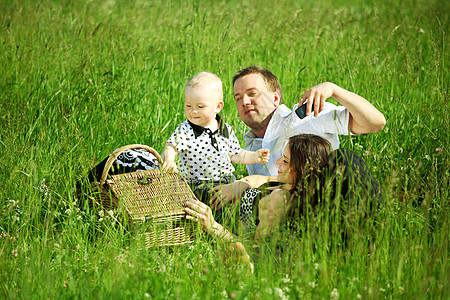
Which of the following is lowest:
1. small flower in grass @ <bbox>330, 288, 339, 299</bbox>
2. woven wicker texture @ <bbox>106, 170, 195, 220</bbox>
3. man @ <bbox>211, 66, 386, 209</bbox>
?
small flower in grass @ <bbox>330, 288, 339, 299</bbox>

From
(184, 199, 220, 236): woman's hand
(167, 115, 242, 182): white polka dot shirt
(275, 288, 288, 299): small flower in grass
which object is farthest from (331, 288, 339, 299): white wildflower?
(167, 115, 242, 182): white polka dot shirt

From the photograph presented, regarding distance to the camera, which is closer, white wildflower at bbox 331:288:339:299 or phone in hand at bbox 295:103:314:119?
white wildflower at bbox 331:288:339:299

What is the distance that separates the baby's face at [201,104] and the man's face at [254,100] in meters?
0.21

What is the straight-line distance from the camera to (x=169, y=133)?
168 inches

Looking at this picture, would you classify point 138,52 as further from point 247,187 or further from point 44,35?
point 247,187

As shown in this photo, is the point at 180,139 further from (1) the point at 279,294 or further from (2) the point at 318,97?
(1) the point at 279,294

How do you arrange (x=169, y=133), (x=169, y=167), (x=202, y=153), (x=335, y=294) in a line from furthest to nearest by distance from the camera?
(x=169, y=133)
(x=202, y=153)
(x=169, y=167)
(x=335, y=294)

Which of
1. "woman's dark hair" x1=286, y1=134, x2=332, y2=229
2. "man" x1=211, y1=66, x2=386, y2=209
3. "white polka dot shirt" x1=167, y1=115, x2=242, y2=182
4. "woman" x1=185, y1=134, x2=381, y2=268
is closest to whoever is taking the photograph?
"woman" x1=185, y1=134, x2=381, y2=268

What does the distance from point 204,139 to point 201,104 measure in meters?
0.26

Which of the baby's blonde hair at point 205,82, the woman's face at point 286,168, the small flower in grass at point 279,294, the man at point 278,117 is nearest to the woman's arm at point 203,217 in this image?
the man at point 278,117

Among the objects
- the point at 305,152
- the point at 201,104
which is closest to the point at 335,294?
the point at 305,152

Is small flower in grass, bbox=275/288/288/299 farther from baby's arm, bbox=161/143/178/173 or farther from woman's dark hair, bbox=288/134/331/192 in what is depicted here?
baby's arm, bbox=161/143/178/173

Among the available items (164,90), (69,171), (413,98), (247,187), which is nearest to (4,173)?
(69,171)

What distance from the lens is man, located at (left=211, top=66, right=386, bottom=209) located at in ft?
9.71
